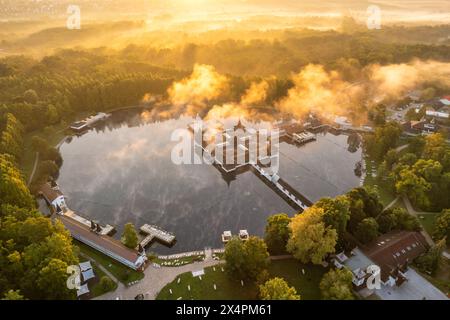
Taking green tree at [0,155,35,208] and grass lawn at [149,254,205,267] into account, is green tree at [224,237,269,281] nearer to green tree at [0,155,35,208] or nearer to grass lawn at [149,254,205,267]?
grass lawn at [149,254,205,267]

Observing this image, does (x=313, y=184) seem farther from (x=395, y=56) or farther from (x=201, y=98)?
(x=395, y=56)

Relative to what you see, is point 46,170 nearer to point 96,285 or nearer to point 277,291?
point 96,285

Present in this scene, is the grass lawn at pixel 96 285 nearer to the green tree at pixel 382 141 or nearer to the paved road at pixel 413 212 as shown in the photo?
the paved road at pixel 413 212

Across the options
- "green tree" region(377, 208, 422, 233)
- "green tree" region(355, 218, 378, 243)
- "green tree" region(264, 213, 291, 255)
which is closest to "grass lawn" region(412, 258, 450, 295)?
"green tree" region(377, 208, 422, 233)

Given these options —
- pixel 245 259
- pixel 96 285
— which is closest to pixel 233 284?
pixel 245 259
